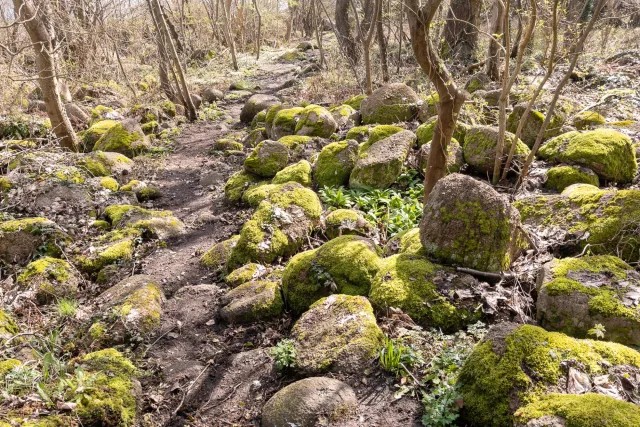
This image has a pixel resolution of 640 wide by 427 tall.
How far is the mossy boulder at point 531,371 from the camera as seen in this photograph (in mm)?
2447

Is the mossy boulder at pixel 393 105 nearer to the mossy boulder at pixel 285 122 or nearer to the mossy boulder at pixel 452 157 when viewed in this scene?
the mossy boulder at pixel 285 122

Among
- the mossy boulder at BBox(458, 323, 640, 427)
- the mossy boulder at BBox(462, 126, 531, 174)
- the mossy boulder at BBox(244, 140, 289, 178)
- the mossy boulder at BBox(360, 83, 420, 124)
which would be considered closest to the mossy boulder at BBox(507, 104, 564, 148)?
the mossy boulder at BBox(462, 126, 531, 174)

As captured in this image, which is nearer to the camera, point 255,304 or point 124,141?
point 255,304

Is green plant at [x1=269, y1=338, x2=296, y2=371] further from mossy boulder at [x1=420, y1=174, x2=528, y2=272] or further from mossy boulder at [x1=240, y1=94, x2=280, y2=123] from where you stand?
mossy boulder at [x1=240, y1=94, x2=280, y2=123]

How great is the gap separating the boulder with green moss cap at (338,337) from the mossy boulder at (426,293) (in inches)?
9.6

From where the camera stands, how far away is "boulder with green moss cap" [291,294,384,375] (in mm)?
3215

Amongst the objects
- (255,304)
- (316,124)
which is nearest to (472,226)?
(255,304)

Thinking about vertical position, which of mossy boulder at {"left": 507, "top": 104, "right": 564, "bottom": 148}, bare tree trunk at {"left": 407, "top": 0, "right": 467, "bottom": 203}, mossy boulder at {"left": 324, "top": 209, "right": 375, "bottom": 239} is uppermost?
bare tree trunk at {"left": 407, "top": 0, "right": 467, "bottom": 203}

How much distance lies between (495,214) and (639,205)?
1375mm

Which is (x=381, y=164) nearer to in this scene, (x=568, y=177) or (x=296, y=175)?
(x=296, y=175)

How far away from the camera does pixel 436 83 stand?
4508 mm

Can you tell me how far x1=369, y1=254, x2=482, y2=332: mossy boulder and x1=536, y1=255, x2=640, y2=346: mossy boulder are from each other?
1.82 feet

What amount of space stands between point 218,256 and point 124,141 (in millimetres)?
6106

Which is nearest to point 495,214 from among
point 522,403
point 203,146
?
point 522,403
